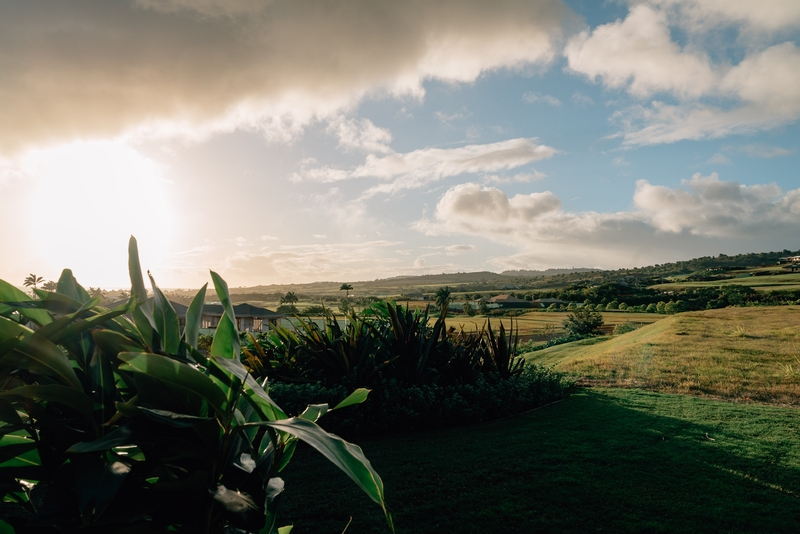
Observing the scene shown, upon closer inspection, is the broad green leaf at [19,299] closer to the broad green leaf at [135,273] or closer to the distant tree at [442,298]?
the broad green leaf at [135,273]

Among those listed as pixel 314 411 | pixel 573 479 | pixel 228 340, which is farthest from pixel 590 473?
pixel 228 340

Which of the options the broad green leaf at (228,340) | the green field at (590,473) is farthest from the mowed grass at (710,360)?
the broad green leaf at (228,340)

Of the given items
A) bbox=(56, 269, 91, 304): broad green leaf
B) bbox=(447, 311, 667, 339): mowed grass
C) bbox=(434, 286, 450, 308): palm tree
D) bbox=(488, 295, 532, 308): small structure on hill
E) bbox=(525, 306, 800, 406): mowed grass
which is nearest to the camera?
bbox=(56, 269, 91, 304): broad green leaf

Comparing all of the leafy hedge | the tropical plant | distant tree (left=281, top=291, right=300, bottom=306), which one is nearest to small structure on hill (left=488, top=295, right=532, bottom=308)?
distant tree (left=281, top=291, right=300, bottom=306)

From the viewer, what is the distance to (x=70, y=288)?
3.53ft

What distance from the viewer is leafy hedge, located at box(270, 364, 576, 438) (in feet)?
19.0

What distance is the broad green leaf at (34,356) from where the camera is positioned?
75 centimetres

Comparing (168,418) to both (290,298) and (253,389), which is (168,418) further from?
(290,298)

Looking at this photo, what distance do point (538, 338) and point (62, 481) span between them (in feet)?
112

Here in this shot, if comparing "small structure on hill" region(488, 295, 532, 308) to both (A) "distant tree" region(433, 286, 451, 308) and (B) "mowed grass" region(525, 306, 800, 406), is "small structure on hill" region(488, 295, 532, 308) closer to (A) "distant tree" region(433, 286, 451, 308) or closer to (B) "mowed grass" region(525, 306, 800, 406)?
(A) "distant tree" region(433, 286, 451, 308)

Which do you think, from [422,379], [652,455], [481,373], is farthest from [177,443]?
[481,373]

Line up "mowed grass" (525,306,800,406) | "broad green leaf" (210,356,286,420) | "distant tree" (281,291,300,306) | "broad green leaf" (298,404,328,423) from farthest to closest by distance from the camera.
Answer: "distant tree" (281,291,300,306) < "mowed grass" (525,306,800,406) < "broad green leaf" (298,404,328,423) < "broad green leaf" (210,356,286,420)

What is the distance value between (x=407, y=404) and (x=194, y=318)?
5.24 m

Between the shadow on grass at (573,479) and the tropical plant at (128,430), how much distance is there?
9.51ft
